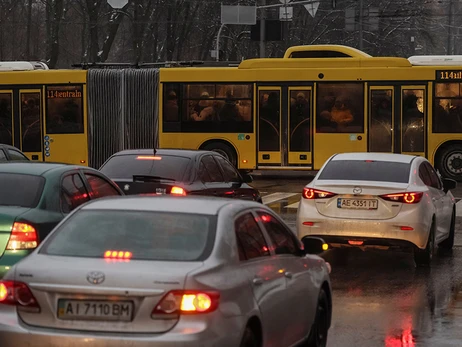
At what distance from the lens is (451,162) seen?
99.2 feet

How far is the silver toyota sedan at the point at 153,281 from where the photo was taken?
21.8 ft

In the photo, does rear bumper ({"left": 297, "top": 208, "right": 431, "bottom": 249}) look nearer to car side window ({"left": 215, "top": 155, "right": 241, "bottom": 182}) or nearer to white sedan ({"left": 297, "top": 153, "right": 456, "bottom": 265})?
white sedan ({"left": 297, "top": 153, "right": 456, "bottom": 265})

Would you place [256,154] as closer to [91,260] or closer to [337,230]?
[337,230]

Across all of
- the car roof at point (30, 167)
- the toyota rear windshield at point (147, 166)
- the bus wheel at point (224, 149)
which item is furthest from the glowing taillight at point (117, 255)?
the bus wheel at point (224, 149)

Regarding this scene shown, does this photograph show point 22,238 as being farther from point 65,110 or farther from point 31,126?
point 31,126

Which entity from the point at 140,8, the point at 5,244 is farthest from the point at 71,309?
the point at 140,8

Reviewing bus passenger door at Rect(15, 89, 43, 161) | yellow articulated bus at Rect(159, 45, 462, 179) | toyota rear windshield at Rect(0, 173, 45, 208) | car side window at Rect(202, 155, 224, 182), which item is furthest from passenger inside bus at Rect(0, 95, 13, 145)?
toyota rear windshield at Rect(0, 173, 45, 208)

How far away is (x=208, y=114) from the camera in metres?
32.0

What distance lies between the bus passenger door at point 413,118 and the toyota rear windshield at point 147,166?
1502 centimetres

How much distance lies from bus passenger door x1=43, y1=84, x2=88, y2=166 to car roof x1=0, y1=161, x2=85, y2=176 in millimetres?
21316

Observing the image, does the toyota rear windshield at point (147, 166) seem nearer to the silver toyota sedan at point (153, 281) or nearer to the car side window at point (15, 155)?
the car side window at point (15, 155)

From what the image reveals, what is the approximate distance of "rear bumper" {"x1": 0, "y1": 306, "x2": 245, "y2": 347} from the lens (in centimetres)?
658

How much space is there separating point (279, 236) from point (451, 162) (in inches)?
886

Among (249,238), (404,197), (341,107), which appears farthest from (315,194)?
(341,107)
